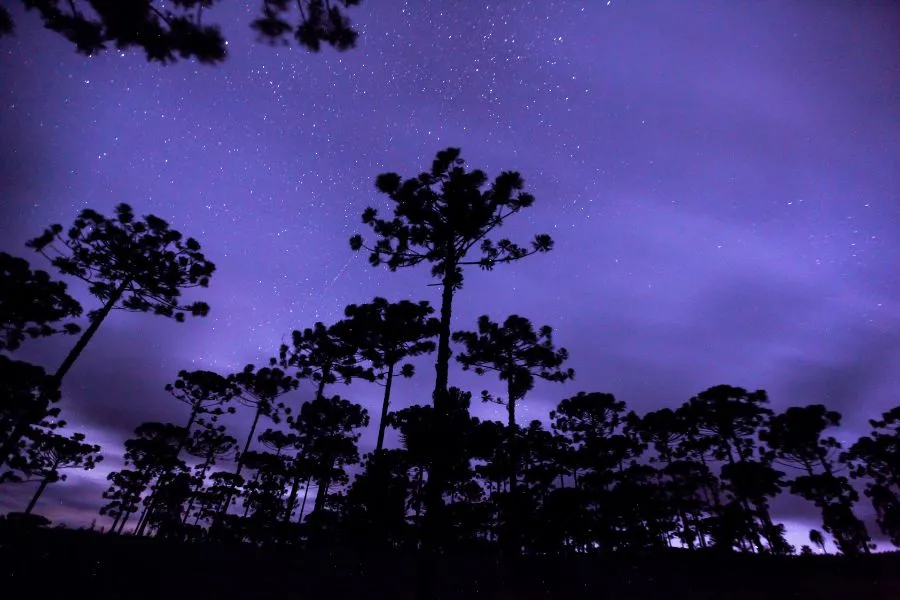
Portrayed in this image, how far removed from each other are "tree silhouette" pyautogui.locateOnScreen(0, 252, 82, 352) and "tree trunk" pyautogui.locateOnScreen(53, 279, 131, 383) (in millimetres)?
1884

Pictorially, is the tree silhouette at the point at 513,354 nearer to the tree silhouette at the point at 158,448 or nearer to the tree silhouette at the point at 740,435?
the tree silhouette at the point at 740,435

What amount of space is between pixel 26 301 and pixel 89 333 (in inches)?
155

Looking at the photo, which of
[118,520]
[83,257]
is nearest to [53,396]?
[83,257]

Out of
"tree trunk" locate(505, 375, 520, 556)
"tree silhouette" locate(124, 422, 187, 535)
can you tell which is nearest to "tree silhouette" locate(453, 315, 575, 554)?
"tree trunk" locate(505, 375, 520, 556)

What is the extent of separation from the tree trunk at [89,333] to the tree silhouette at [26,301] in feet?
6.18

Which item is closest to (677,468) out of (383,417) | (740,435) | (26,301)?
(740,435)

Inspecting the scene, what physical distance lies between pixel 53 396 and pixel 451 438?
19.9 meters

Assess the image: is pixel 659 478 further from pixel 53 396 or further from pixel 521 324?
pixel 53 396

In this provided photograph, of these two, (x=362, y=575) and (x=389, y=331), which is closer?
(x=362, y=575)

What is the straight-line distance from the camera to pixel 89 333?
19141 mm

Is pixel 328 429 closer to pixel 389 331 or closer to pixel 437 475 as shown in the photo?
pixel 389 331

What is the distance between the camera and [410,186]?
16.2 m

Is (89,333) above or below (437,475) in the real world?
above

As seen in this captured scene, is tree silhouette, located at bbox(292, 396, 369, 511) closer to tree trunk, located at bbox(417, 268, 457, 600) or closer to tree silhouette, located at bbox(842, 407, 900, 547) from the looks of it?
tree trunk, located at bbox(417, 268, 457, 600)
